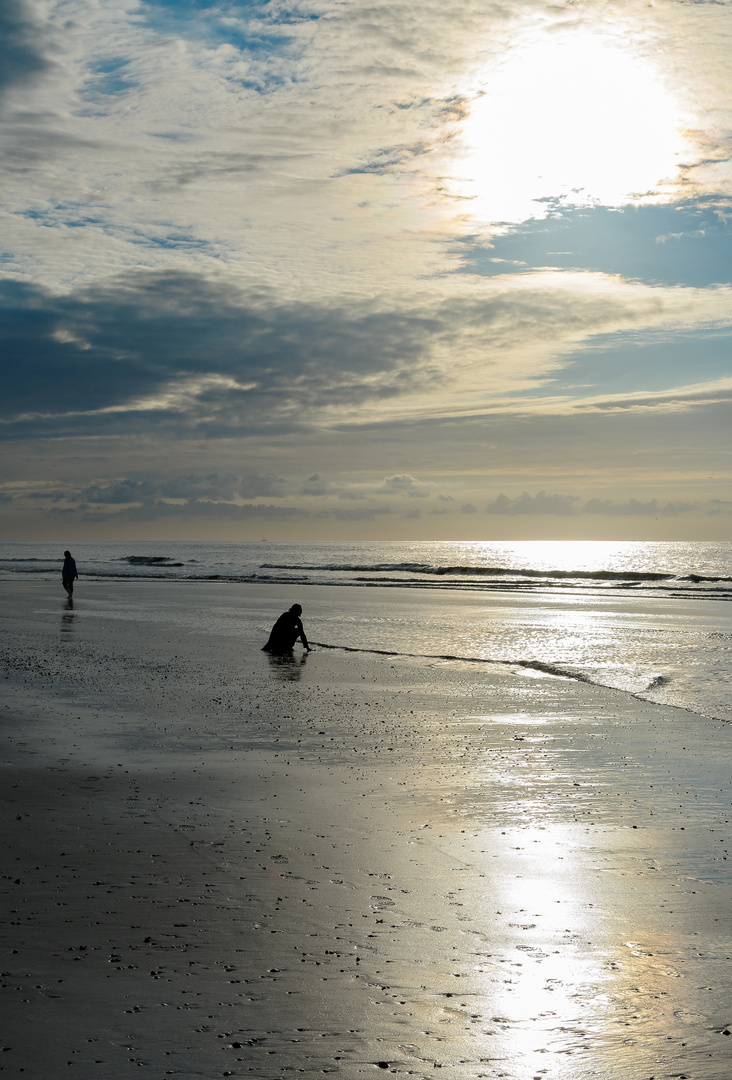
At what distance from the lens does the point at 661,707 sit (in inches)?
555

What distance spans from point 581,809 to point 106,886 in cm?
442

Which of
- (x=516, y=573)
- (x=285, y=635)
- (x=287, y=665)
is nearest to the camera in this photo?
(x=287, y=665)

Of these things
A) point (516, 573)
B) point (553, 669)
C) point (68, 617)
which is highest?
point (516, 573)

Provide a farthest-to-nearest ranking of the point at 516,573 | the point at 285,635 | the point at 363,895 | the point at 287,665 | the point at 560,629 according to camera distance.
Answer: the point at 516,573 → the point at 560,629 → the point at 285,635 → the point at 287,665 → the point at 363,895

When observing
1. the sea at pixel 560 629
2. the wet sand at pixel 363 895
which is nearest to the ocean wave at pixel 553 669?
the sea at pixel 560 629

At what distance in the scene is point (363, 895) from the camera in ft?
19.6

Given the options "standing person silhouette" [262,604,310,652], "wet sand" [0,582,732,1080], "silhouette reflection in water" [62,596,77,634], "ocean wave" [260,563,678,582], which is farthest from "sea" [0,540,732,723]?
"ocean wave" [260,563,678,582]

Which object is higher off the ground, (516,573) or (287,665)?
(516,573)

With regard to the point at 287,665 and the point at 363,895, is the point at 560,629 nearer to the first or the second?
the point at 287,665

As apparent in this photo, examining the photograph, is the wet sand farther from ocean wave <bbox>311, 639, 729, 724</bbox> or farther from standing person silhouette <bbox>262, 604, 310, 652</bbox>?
standing person silhouette <bbox>262, 604, 310, 652</bbox>

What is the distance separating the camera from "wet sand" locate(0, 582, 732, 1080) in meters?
4.14

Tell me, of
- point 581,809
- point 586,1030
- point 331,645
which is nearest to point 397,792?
point 581,809

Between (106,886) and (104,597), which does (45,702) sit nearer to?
(106,886)

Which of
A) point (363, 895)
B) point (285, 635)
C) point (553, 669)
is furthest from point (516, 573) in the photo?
point (363, 895)
